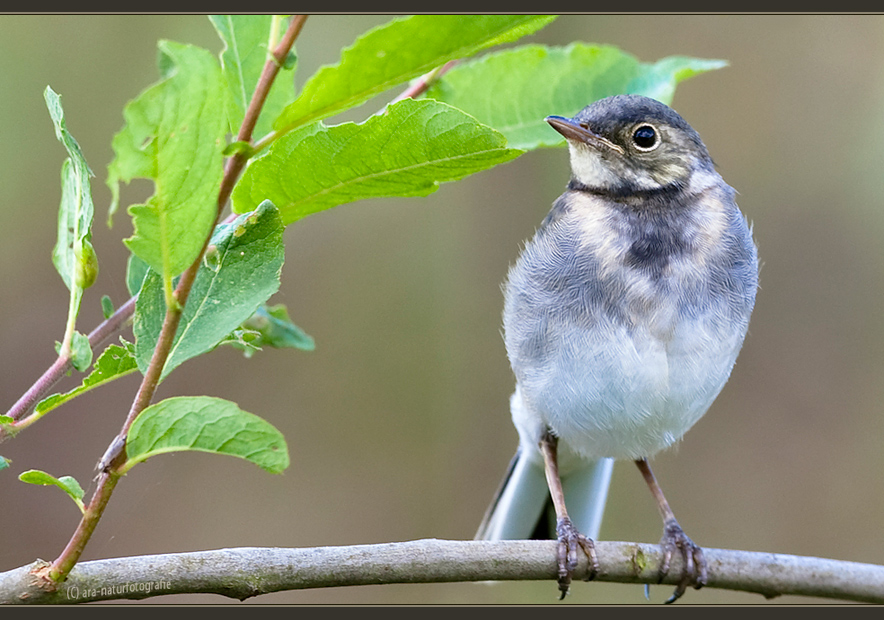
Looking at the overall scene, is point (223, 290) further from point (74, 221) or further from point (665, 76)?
point (665, 76)

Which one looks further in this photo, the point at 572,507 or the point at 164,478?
the point at 164,478

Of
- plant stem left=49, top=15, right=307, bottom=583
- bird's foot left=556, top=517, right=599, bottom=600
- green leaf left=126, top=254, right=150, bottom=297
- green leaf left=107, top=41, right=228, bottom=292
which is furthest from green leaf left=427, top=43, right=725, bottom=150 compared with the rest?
bird's foot left=556, top=517, right=599, bottom=600

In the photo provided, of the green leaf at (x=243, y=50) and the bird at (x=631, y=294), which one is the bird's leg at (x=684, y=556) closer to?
the bird at (x=631, y=294)

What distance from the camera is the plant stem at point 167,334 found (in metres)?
1.60

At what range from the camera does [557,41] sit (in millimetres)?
7852

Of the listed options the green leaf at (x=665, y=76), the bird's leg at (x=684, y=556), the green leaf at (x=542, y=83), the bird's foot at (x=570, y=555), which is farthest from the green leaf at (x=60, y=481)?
the bird's leg at (x=684, y=556)

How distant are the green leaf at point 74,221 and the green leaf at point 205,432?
1.00 feet

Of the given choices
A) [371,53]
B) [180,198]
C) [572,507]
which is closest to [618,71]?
[371,53]

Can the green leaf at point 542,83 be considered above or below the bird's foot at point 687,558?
above

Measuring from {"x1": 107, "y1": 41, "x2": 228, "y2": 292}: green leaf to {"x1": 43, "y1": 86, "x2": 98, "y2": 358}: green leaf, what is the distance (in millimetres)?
186

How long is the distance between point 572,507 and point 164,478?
3.73m

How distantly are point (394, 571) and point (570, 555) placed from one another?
1048 millimetres

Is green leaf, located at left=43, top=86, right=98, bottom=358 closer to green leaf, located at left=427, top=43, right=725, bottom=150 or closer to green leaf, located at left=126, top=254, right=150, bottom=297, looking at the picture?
green leaf, located at left=126, top=254, right=150, bottom=297

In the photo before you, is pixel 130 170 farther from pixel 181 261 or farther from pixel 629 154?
pixel 629 154
